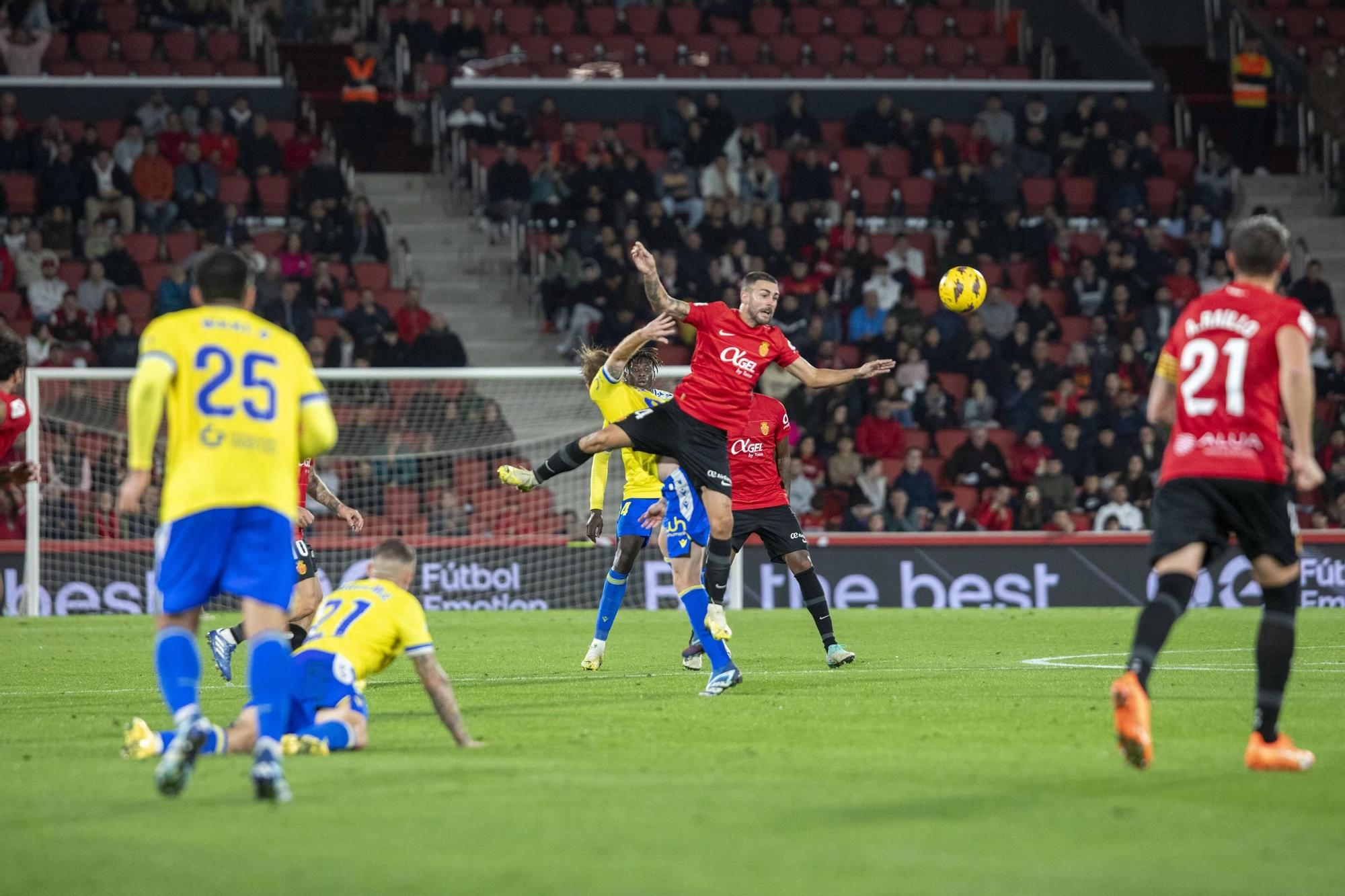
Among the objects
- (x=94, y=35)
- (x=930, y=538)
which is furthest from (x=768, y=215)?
(x=94, y=35)

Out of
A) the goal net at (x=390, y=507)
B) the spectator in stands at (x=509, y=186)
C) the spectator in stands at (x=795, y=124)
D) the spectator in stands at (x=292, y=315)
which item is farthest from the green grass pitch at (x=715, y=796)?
the spectator in stands at (x=795, y=124)

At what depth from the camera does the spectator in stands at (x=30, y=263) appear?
76.2ft

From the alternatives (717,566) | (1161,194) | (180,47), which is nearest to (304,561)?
(717,566)

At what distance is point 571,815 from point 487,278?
71.3 feet

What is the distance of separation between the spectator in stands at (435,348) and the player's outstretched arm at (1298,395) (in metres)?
17.3

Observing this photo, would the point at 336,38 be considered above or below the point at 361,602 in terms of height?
above

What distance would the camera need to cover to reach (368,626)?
755 cm

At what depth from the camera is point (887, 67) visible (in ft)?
97.7

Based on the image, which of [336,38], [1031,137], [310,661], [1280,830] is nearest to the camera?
[1280,830]

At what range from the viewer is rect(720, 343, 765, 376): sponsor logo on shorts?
11.2 metres

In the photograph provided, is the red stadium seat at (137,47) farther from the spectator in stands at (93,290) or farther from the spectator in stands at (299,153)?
the spectator in stands at (93,290)

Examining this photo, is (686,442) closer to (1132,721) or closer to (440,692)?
(440,692)

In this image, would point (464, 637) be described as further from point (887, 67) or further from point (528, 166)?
point (887, 67)

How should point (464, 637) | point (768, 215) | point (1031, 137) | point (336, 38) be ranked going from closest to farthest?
point (464, 637), point (768, 215), point (1031, 137), point (336, 38)
